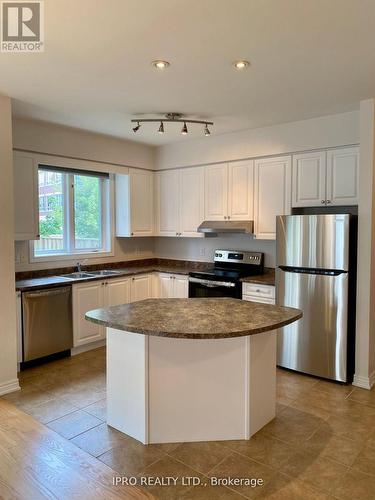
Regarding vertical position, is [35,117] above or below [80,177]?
above

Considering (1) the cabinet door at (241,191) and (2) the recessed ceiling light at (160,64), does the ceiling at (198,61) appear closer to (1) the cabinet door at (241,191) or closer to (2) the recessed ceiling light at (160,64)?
(2) the recessed ceiling light at (160,64)

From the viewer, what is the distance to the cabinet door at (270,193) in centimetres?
404

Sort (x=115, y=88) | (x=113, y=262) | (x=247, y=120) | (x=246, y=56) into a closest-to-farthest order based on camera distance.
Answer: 1. (x=246, y=56)
2. (x=115, y=88)
3. (x=247, y=120)
4. (x=113, y=262)

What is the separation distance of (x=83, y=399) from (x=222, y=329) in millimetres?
1688

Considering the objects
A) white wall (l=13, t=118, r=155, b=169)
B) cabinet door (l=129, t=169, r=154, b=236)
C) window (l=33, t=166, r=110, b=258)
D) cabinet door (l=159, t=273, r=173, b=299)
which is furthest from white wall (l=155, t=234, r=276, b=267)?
white wall (l=13, t=118, r=155, b=169)

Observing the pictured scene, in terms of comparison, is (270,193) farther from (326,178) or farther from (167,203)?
(167,203)

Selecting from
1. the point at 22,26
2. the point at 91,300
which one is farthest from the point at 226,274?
the point at 22,26

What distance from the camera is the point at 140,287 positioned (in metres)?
4.96

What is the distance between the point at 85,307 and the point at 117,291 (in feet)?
1.64

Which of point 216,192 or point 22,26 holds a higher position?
point 22,26

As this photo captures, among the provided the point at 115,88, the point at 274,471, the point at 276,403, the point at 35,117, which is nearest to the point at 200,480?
the point at 274,471

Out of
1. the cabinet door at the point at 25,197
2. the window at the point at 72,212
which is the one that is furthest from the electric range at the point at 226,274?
the cabinet door at the point at 25,197

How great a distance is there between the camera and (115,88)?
2979mm

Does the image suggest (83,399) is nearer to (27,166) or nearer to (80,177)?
(27,166)
